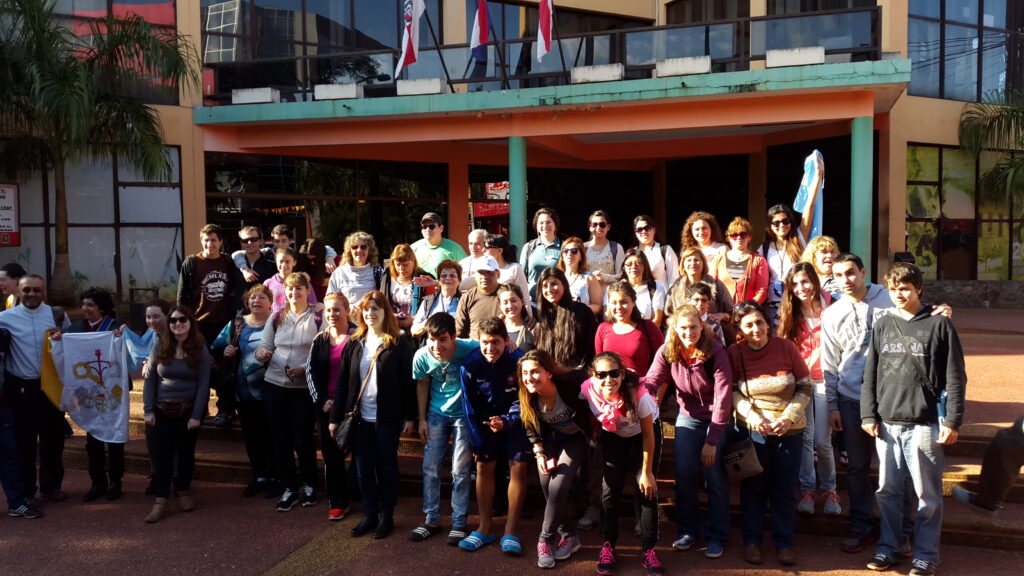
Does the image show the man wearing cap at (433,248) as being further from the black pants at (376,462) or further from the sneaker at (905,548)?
the sneaker at (905,548)

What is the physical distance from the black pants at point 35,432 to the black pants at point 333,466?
7.77ft

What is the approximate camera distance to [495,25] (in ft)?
54.8

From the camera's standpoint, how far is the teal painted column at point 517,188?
1253cm

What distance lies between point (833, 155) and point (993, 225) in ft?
14.1

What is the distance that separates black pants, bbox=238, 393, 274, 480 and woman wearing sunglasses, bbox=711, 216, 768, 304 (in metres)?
3.84

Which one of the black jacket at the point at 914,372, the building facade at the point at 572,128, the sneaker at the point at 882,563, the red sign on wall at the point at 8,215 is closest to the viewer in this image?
the black jacket at the point at 914,372

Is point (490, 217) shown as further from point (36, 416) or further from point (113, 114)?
point (36, 416)

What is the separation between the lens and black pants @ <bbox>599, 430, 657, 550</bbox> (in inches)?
185

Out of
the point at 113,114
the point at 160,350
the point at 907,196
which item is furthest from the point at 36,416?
the point at 907,196

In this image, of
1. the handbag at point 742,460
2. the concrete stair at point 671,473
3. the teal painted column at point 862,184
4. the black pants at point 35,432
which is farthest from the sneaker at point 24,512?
the teal painted column at point 862,184

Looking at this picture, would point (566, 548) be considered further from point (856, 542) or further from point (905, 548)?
point (905, 548)

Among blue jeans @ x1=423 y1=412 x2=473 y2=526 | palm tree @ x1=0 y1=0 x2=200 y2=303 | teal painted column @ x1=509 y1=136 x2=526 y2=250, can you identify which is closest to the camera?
blue jeans @ x1=423 y1=412 x2=473 y2=526

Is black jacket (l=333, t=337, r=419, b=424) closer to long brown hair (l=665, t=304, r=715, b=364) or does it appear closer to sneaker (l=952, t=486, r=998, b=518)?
long brown hair (l=665, t=304, r=715, b=364)

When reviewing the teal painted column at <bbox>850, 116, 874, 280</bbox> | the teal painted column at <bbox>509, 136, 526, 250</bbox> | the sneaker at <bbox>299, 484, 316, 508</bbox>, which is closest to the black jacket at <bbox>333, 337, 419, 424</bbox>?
the sneaker at <bbox>299, 484, 316, 508</bbox>
